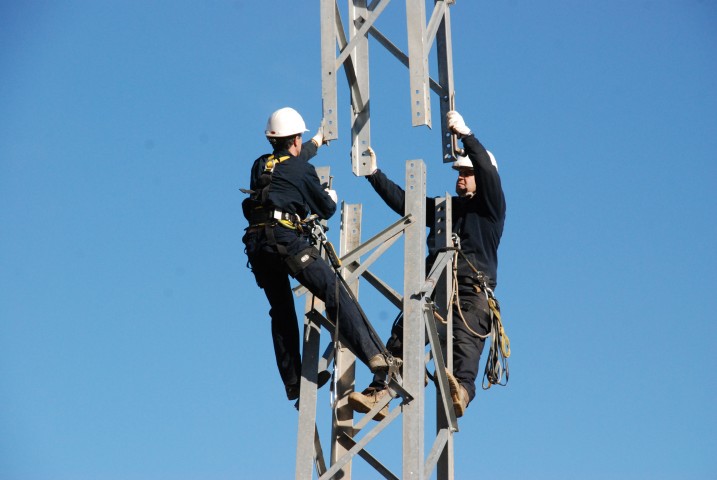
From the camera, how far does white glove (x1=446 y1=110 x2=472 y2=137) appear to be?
33.9 ft

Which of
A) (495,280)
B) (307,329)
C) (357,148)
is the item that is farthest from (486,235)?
(307,329)

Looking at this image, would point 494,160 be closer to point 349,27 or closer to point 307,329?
point 349,27

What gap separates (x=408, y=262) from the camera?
9.52m

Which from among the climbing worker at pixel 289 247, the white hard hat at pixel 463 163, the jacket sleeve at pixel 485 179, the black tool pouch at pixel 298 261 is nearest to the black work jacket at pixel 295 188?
the climbing worker at pixel 289 247

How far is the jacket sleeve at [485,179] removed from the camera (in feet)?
34.1

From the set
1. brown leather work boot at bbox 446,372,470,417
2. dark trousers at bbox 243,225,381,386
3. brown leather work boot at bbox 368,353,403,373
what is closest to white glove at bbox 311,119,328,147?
dark trousers at bbox 243,225,381,386

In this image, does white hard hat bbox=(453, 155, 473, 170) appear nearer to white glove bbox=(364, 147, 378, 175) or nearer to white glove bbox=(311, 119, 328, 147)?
white glove bbox=(364, 147, 378, 175)

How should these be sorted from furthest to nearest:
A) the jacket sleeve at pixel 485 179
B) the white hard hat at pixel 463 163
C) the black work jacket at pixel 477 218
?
the white hard hat at pixel 463 163 → the black work jacket at pixel 477 218 → the jacket sleeve at pixel 485 179

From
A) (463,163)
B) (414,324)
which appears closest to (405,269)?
(414,324)

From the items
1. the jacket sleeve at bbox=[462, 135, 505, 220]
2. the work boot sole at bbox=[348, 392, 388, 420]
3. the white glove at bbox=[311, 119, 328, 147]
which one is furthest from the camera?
the jacket sleeve at bbox=[462, 135, 505, 220]

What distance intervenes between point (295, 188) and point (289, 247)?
0.49 m

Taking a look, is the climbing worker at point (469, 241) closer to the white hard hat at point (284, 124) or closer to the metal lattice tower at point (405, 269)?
the metal lattice tower at point (405, 269)

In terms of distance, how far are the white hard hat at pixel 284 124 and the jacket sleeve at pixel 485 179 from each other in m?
1.65

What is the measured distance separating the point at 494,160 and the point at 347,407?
2.74 metres
